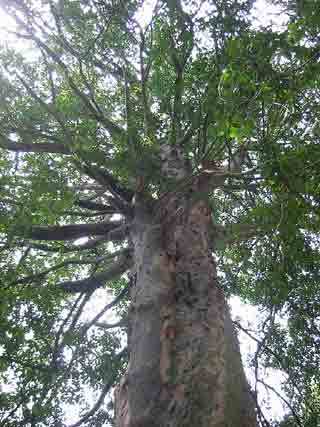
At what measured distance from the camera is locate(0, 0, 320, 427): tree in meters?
2.55

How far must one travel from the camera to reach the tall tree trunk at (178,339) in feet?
8.18

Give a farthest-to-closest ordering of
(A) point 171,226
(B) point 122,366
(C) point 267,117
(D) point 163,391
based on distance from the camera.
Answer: (B) point 122,366, (A) point 171,226, (C) point 267,117, (D) point 163,391

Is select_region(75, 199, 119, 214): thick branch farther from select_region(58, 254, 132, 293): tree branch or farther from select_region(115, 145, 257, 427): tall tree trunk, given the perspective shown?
select_region(115, 145, 257, 427): tall tree trunk

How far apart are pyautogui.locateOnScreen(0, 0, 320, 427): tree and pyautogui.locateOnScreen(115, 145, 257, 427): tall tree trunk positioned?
0.04ft

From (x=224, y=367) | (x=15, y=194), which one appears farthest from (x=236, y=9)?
(x=224, y=367)

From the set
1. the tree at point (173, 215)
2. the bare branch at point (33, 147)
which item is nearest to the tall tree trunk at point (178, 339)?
the tree at point (173, 215)

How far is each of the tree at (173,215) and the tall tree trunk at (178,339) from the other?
0.04ft

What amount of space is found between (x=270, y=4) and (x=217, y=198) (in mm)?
3413

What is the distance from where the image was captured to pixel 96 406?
13.1 ft

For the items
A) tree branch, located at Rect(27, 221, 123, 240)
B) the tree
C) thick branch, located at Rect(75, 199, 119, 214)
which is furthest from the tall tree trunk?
thick branch, located at Rect(75, 199, 119, 214)

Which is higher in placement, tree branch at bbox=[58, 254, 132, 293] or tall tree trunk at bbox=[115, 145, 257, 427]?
tree branch at bbox=[58, 254, 132, 293]

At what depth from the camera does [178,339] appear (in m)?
2.97

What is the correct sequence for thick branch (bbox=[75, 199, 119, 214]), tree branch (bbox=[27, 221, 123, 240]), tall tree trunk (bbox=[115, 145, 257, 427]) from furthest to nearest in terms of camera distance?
thick branch (bbox=[75, 199, 119, 214])
tree branch (bbox=[27, 221, 123, 240])
tall tree trunk (bbox=[115, 145, 257, 427])

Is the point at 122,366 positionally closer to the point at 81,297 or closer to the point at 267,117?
the point at 81,297
